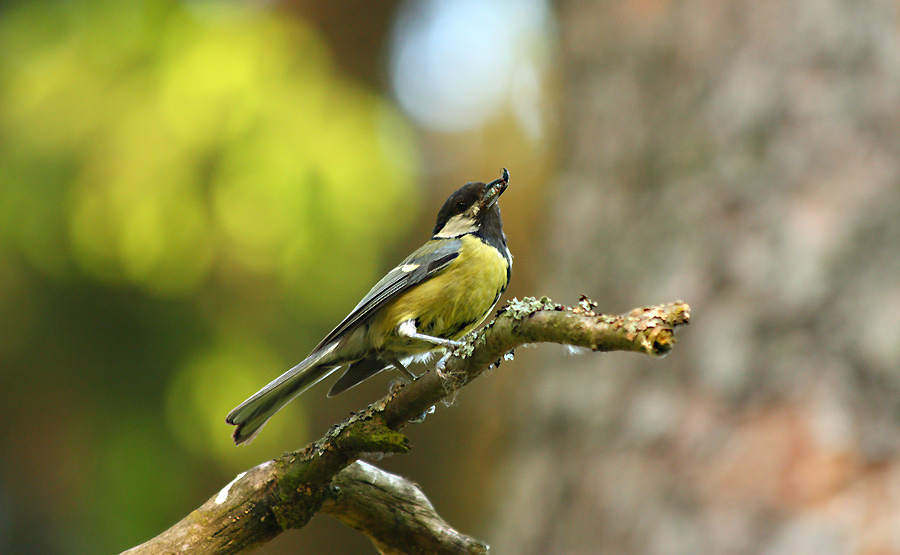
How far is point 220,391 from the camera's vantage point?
4871 mm

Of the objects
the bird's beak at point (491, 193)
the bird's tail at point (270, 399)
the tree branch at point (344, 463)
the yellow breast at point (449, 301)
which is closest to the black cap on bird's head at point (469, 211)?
the bird's beak at point (491, 193)

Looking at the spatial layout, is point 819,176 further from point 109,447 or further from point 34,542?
point 34,542

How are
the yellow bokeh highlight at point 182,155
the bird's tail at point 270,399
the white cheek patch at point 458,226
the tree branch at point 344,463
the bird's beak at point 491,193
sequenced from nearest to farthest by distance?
the tree branch at point 344,463
the bird's tail at point 270,399
the bird's beak at point 491,193
the white cheek patch at point 458,226
the yellow bokeh highlight at point 182,155

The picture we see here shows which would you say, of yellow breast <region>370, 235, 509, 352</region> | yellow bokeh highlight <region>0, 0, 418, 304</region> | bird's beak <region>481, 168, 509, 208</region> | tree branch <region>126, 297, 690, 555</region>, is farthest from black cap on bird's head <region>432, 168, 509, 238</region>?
yellow bokeh highlight <region>0, 0, 418, 304</region>

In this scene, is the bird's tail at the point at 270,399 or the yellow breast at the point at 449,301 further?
the yellow breast at the point at 449,301

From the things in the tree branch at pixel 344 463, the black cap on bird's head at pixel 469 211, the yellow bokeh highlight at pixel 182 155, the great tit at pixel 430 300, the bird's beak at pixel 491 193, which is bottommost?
the tree branch at pixel 344 463

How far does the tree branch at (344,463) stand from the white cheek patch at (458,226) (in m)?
1.37

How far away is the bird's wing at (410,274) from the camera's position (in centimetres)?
297

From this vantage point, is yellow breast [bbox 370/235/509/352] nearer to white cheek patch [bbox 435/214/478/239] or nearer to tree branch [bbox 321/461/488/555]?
white cheek patch [bbox 435/214/478/239]

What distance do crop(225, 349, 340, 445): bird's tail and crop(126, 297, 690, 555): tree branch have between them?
32 cm

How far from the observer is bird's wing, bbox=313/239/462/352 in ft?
9.75

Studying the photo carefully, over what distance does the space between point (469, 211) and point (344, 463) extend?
1.47 metres

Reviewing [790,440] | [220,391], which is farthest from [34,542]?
[790,440]

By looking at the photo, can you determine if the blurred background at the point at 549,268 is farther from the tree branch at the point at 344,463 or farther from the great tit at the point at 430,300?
the tree branch at the point at 344,463
